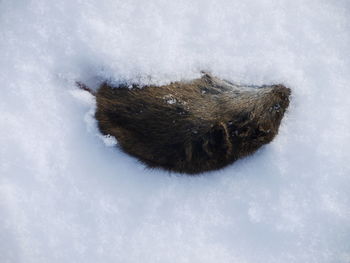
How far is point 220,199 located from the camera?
180 cm

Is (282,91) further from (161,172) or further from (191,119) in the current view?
(161,172)

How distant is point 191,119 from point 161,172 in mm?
412

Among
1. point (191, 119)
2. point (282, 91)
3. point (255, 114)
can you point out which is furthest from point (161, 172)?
point (282, 91)

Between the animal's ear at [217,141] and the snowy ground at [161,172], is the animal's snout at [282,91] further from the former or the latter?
the animal's ear at [217,141]

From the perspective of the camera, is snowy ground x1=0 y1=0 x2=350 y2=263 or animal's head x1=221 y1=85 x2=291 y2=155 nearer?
animal's head x1=221 y1=85 x2=291 y2=155

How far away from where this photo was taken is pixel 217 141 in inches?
63.9

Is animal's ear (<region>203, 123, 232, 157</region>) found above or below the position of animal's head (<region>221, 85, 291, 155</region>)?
below

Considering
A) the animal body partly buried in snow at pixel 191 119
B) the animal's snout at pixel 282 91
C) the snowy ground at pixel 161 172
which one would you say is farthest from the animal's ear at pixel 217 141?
the animal's snout at pixel 282 91

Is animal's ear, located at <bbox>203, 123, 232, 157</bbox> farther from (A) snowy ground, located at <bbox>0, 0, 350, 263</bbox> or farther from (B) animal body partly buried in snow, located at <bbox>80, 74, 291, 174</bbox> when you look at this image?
(A) snowy ground, located at <bbox>0, 0, 350, 263</bbox>

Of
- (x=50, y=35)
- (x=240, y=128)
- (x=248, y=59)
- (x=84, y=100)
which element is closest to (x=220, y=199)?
(x=240, y=128)

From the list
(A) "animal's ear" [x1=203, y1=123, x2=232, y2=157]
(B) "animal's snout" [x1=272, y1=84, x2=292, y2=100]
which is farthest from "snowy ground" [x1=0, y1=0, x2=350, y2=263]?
(A) "animal's ear" [x1=203, y1=123, x2=232, y2=157]

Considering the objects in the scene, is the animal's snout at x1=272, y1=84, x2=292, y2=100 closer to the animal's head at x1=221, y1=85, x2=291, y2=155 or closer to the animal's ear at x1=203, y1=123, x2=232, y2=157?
the animal's head at x1=221, y1=85, x2=291, y2=155

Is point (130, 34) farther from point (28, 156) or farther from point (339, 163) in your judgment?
point (339, 163)

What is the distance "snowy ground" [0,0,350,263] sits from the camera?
1.74m
